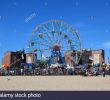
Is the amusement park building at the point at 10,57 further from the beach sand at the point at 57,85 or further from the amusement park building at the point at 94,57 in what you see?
the beach sand at the point at 57,85

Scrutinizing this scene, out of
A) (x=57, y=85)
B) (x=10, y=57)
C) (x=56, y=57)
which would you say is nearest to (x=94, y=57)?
(x=10, y=57)

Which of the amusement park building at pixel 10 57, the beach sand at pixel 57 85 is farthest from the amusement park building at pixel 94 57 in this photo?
the beach sand at pixel 57 85

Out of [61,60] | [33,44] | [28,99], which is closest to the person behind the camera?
[28,99]

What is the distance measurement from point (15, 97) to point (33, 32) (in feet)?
187

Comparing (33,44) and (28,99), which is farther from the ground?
(33,44)

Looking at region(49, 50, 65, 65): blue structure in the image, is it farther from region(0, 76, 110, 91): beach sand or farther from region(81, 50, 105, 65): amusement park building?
region(81, 50, 105, 65): amusement park building

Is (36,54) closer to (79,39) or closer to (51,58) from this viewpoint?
(51,58)

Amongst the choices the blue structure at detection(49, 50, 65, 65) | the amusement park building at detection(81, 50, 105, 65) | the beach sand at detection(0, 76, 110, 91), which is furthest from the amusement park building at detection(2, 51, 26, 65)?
the beach sand at detection(0, 76, 110, 91)

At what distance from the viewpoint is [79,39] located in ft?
219

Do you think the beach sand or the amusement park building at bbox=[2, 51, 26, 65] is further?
the amusement park building at bbox=[2, 51, 26, 65]

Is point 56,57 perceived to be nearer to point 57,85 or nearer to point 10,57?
point 57,85

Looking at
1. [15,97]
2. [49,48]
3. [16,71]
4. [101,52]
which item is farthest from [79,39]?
[101,52]

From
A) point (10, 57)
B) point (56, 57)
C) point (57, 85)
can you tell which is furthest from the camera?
point (10, 57)

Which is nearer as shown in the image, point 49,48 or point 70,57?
point 49,48
